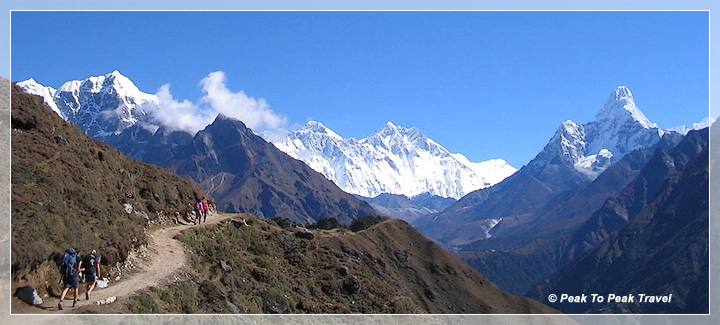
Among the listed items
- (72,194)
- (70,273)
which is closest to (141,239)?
(72,194)

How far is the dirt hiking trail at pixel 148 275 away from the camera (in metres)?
25.7

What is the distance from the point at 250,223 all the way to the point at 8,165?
822 inches

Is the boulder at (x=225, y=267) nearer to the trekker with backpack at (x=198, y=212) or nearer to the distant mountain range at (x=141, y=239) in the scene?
the distant mountain range at (x=141, y=239)

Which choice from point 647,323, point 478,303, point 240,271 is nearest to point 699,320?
point 647,323

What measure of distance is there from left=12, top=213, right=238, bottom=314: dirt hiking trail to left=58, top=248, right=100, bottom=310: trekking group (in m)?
0.37

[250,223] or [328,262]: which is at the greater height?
[250,223]

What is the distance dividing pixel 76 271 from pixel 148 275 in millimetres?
7224

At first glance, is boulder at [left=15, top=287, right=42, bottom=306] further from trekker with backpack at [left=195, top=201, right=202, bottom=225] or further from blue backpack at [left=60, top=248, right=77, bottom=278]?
trekker with backpack at [left=195, top=201, right=202, bottom=225]

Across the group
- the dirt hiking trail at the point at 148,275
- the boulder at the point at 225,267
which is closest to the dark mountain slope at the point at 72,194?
the dirt hiking trail at the point at 148,275

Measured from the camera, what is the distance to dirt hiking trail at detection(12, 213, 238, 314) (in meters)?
25.7

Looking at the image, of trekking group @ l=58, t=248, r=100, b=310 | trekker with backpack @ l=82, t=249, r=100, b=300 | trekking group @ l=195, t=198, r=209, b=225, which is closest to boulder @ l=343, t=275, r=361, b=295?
trekking group @ l=195, t=198, r=209, b=225

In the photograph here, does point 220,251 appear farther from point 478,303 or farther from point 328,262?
point 478,303

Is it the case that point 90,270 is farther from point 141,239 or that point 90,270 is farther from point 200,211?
point 200,211

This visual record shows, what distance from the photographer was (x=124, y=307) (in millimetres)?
27453
